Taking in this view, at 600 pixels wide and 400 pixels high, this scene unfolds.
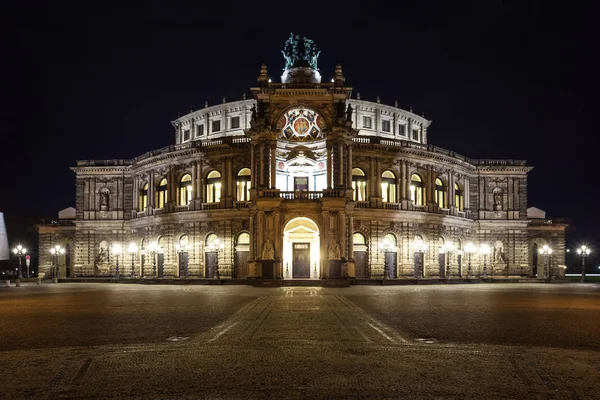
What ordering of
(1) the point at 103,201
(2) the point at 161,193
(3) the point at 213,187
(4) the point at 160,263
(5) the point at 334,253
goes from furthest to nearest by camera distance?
(1) the point at 103,201 → (2) the point at 161,193 → (4) the point at 160,263 → (3) the point at 213,187 → (5) the point at 334,253

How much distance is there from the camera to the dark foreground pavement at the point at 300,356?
933 centimetres

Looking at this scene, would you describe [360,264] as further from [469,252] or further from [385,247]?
[469,252]

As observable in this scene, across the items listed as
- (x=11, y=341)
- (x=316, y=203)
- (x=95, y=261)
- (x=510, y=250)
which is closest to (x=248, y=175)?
(x=316, y=203)

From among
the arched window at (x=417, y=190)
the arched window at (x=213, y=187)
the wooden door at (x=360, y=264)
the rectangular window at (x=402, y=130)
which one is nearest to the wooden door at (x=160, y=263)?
the arched window at (x=213, y=187)

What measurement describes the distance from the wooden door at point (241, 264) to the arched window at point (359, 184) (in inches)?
526

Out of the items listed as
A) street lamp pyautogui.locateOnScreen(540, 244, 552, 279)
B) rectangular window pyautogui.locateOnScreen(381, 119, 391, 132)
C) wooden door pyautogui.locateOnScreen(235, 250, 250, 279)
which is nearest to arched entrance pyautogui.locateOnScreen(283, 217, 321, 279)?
wooden door pyautogui.locateOnScreen(235, 250, 250, 279)

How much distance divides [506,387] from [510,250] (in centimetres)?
6458

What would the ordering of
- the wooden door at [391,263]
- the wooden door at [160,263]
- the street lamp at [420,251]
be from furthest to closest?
1. the wooden door at [160,263]
2. the street lamp at [420,251]
3. the wooden door at [391,263]

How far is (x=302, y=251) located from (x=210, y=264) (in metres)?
11.8

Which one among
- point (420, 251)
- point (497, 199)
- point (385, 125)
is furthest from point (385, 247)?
point (497, 199)

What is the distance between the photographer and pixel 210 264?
→ 61.1 meters

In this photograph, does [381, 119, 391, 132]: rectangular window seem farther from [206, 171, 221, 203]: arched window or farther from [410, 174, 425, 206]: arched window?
[206, 171, 221, 203]: arched window

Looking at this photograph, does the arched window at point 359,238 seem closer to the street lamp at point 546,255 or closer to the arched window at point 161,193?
the arched window at point 161,193

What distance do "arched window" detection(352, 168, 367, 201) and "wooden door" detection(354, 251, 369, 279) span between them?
5.89m
